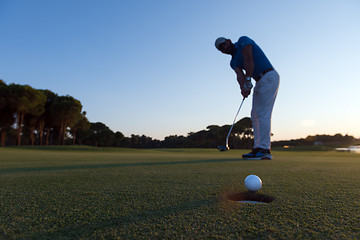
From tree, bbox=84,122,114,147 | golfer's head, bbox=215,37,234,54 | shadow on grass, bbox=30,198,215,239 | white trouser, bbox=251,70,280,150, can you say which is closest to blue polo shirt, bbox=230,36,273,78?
white trouser, bbox=251,70,280,150

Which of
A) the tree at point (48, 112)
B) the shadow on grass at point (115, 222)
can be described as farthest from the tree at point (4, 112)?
the shadow on grass at point (115, 222)

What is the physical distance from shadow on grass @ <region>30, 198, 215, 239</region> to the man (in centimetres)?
228

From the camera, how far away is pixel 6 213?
136 centimetres

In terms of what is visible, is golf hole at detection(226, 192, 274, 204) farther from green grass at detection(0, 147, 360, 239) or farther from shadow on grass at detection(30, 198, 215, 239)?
shadow on grass at detection(30, 198, 215, 239)

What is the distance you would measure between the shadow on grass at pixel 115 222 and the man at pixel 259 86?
2.28 m

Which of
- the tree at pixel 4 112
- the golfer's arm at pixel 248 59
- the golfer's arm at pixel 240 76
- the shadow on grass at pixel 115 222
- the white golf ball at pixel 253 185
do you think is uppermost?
the tree at pixel 4 112

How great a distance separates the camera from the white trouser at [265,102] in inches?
135

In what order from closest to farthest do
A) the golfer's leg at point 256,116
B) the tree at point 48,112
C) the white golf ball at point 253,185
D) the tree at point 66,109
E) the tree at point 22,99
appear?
1. the white golf ball at point 253,185
2. the golfer's leg at point 256,116
3. the tree at point 22,99
4. the tree at point 66,109
5. the tree at point 48,112

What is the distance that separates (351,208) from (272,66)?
2516mm

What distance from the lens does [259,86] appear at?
3.48 metres

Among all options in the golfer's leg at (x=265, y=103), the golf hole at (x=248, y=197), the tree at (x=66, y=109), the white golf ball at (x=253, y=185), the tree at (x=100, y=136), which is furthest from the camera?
the tree at (x=100, y=136)

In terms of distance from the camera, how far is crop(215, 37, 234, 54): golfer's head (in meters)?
3.75

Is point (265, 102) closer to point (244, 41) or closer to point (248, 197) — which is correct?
point (244, 41)

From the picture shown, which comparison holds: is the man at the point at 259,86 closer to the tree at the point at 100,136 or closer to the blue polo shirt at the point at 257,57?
the blue polo shirt at the point at 257,57
